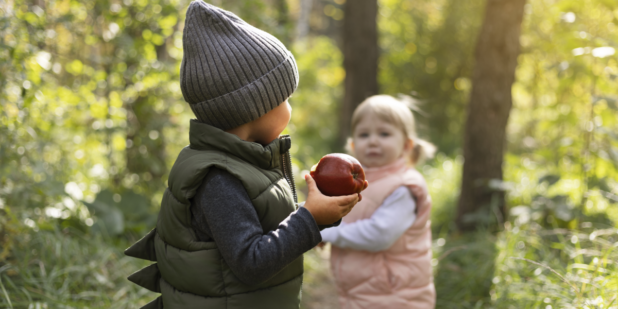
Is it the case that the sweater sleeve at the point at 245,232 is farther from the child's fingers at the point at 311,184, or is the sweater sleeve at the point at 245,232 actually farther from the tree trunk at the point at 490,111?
the tree trunk at the point at 490,111

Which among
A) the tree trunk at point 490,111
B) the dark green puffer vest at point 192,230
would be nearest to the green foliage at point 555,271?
the tree trunk at point 490,111

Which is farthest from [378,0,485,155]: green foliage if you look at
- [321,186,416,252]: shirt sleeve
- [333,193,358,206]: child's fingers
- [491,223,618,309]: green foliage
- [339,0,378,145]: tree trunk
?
[333,193,358,206]: child's fingers

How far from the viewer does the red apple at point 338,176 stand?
1.55 meters

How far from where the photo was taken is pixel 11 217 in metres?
2.80

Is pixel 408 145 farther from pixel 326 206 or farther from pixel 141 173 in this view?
pixel 141 173

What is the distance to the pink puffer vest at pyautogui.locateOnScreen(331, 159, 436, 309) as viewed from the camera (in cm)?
231

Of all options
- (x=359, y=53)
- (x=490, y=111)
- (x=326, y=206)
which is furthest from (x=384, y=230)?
(x=359, y=53)

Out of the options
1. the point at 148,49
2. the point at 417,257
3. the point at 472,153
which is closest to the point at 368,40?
the point at 472,153

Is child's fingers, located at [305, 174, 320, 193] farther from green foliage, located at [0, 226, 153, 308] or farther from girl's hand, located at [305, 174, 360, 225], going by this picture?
green foliage, located at [0, 226, 153, 308]

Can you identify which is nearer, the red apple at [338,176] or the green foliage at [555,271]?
the red apple at [338,176]

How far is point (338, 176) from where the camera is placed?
61.7 inches

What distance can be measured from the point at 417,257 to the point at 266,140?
1232 mm

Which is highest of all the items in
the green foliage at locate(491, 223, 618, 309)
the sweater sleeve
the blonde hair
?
the blonde hair

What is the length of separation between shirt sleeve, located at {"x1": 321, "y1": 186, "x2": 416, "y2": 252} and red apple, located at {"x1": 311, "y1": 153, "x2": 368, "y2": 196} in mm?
646
